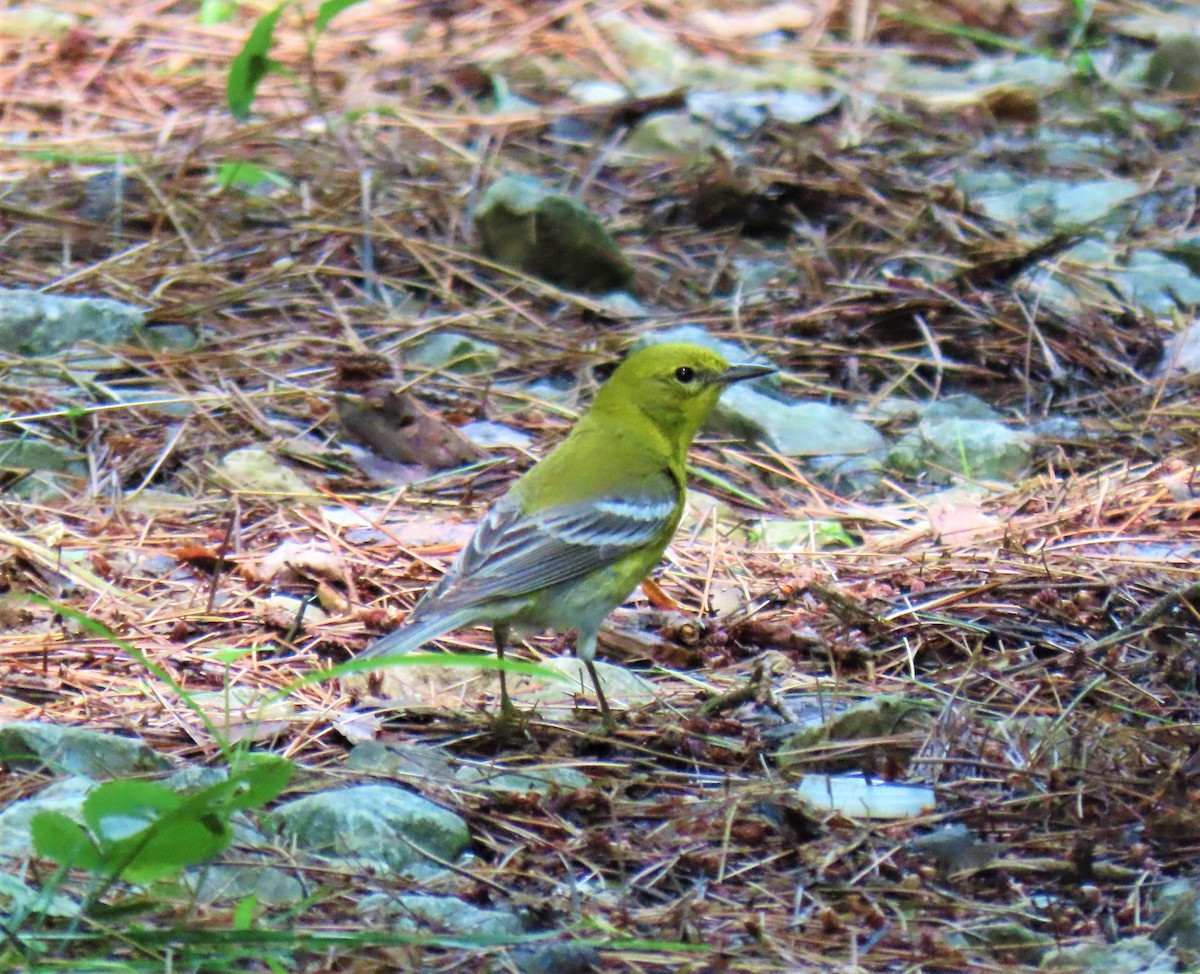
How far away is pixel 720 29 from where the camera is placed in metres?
10.3

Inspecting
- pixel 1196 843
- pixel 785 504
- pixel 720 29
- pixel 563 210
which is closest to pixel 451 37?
pixel 720 29

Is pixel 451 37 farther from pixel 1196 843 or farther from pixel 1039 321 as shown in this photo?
pixel 1196 843

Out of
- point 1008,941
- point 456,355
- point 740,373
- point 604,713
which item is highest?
point 1008,941

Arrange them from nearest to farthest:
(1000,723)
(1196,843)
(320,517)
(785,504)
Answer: (1196,843)
(1000,723)
(320,517)
(785,504)

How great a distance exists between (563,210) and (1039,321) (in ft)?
6.56

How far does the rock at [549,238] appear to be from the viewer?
6.72 m

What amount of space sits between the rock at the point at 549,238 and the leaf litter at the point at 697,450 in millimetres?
109

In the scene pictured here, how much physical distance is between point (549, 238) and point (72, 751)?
12.8ft

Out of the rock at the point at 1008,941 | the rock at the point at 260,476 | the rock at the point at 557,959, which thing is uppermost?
the rock at the point at 557,959

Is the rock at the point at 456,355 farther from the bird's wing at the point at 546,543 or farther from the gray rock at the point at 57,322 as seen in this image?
the bird's wing at the point at 546,543

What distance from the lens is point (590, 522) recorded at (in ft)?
14.6

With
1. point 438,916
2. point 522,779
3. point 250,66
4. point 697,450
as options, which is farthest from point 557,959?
point 250,66

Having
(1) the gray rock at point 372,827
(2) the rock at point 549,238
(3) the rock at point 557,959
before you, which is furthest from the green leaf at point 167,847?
(2) the rock at point 549,238

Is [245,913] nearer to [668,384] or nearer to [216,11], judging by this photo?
[668,384]
